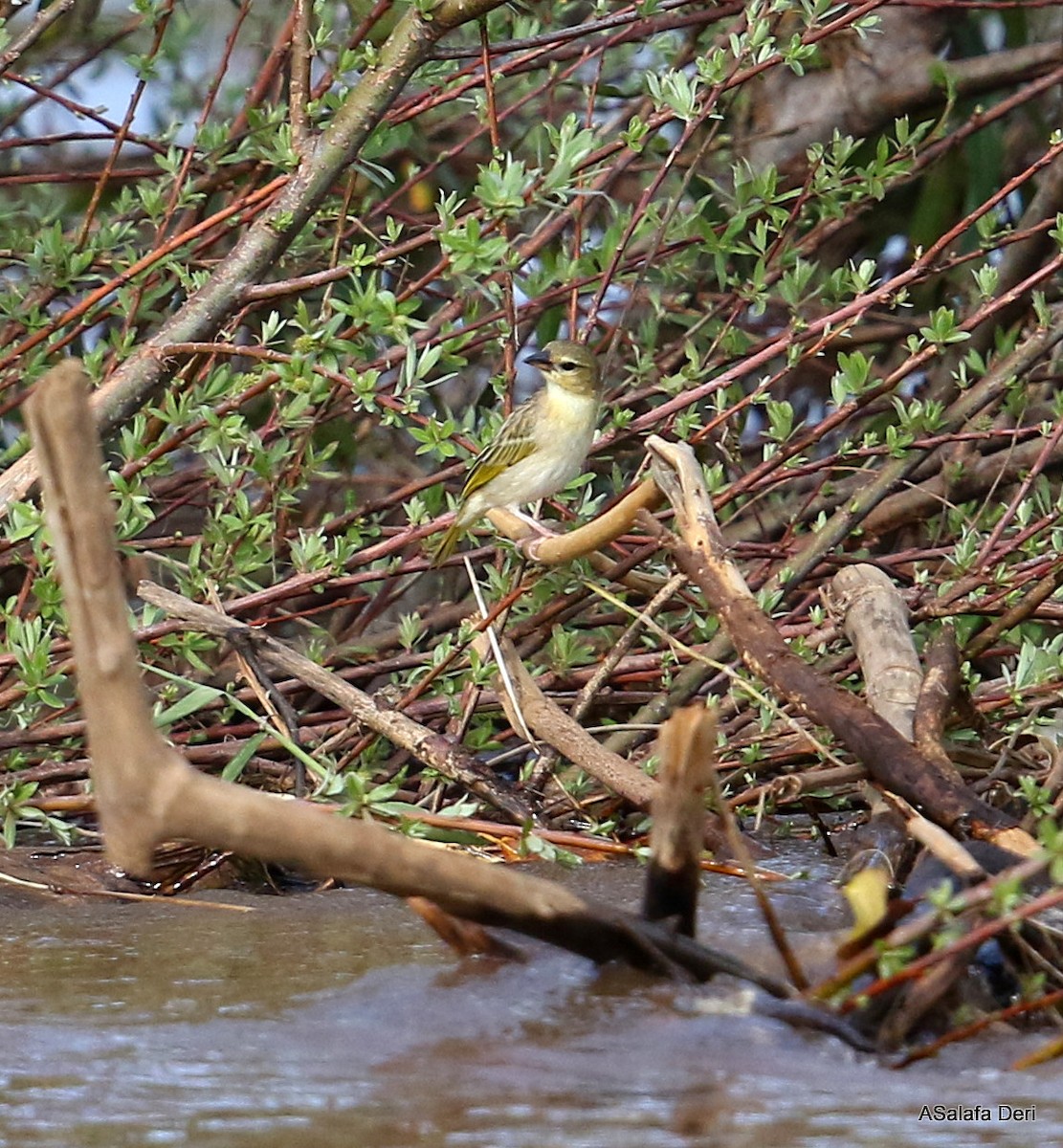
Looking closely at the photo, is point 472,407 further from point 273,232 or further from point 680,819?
point 680,819

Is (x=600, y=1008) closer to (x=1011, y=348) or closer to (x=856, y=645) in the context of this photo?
(x=856, y=645)

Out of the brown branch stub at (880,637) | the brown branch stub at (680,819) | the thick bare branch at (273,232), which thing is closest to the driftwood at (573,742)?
the brown branch stub at (880,637)

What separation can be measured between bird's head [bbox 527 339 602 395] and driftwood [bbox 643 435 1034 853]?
→ 1.43 metres

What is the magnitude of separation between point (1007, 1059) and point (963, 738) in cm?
169

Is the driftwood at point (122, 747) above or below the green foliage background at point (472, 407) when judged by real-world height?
below

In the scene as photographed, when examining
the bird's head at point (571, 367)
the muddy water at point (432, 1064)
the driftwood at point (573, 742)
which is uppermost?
the bird's head at point (571, 367)

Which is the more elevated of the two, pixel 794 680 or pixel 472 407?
pixel 472 407

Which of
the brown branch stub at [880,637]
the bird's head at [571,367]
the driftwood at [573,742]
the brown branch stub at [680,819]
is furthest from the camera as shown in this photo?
the bird's head at [571,367]

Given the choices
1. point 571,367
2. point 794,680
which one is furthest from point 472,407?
point 794,680

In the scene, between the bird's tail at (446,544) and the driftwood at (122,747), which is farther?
the bird's tail at (446,544)

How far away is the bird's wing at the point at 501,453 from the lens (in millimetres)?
4531

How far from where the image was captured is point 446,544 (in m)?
4.50

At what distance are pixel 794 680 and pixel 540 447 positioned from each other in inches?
59.4

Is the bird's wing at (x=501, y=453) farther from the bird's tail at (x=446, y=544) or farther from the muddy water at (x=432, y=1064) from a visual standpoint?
the muddy water at (x=432, y=1064)
